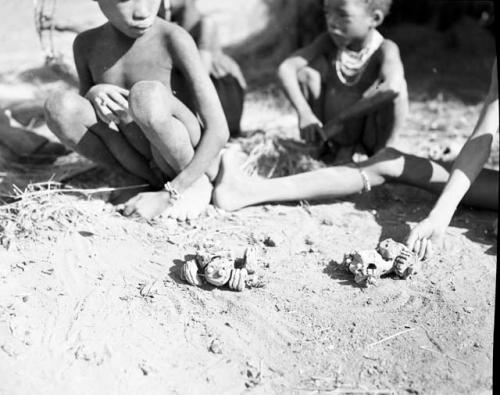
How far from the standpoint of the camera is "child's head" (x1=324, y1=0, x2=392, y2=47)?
12.3 ft

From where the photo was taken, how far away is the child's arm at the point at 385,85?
3725 millimetres

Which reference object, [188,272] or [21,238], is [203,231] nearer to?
[188,272]

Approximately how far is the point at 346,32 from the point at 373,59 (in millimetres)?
221

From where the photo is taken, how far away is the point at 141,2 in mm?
3053

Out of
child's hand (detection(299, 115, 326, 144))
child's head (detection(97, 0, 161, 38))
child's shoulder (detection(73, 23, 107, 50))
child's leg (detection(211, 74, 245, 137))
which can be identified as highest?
child's head (detection(97, 0, 161, 38))

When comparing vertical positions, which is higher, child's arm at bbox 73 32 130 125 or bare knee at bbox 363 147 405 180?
child's arm at bbox 73 32 130 125

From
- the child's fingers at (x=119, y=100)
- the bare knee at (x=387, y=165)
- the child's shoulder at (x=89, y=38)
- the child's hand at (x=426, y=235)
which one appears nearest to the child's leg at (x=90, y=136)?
the child's fingers at (x=119, y=100)

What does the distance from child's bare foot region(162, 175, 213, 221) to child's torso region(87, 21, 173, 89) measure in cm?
53

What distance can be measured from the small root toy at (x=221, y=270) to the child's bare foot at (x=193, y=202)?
56cm

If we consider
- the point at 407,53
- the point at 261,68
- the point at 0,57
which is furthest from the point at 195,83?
the point at 407,53

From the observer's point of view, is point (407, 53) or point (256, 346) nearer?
point (256, 346)

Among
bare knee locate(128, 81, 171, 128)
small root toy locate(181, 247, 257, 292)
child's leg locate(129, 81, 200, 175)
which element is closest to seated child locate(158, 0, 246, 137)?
child's leg locate(129, 81, 200, 175)

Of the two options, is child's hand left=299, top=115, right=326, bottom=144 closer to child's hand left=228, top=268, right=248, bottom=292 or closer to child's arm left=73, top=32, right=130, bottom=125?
child's arm left=73, top=32, right=130, bottom=125

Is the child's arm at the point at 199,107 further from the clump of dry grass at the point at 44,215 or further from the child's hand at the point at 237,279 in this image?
the child's hand at the point at 237,279
